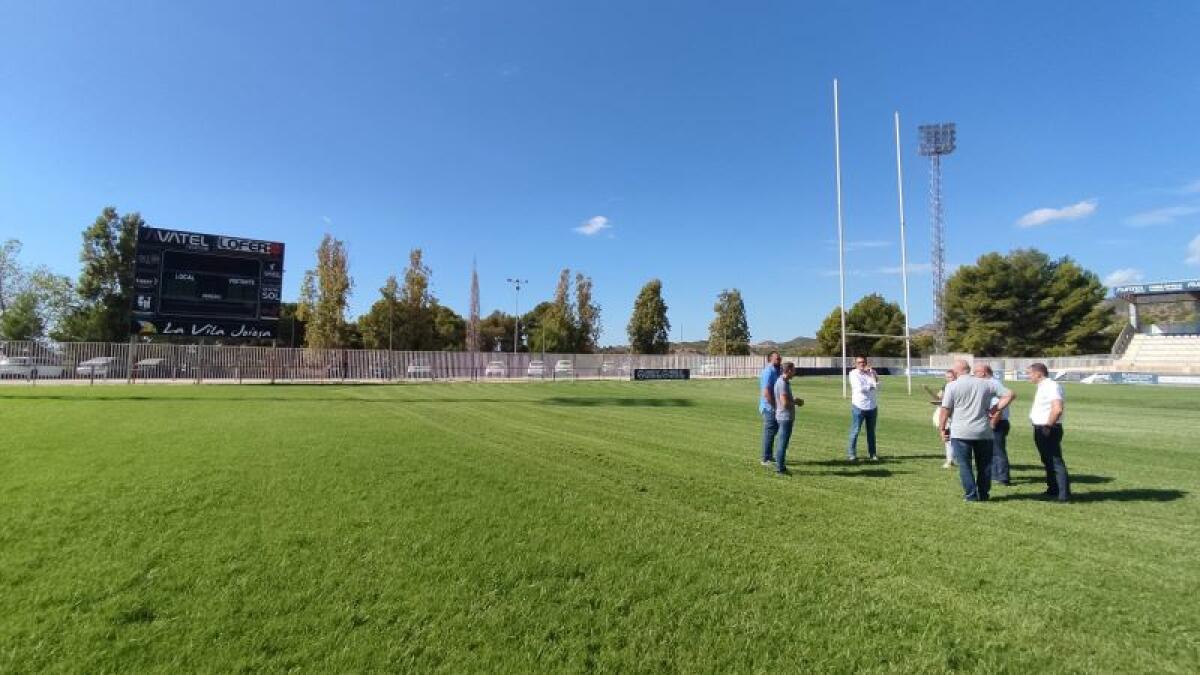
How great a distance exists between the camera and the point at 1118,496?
23.7 feet

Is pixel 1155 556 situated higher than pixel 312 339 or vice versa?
pixel 312 339

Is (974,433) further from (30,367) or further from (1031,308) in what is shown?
(1031,308)

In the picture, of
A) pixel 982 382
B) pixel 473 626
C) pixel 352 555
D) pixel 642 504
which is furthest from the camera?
pixel 982 382

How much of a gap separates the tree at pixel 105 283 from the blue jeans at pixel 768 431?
5114cm

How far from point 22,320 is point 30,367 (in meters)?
24.2

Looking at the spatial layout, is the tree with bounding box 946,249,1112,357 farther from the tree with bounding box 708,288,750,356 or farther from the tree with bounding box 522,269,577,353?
the tree with bounding box 522,269,577,353

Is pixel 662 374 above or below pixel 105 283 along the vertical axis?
below

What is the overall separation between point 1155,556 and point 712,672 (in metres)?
4.66

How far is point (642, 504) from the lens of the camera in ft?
20.7

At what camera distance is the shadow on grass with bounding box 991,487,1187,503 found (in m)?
7.04

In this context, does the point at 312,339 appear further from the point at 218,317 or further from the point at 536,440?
the point at 536,440

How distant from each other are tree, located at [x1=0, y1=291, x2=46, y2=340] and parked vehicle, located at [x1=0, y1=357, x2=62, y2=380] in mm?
23126

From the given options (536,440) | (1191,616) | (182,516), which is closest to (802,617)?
(1191,616)

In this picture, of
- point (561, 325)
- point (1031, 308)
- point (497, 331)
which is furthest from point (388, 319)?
point (1031, 308)
